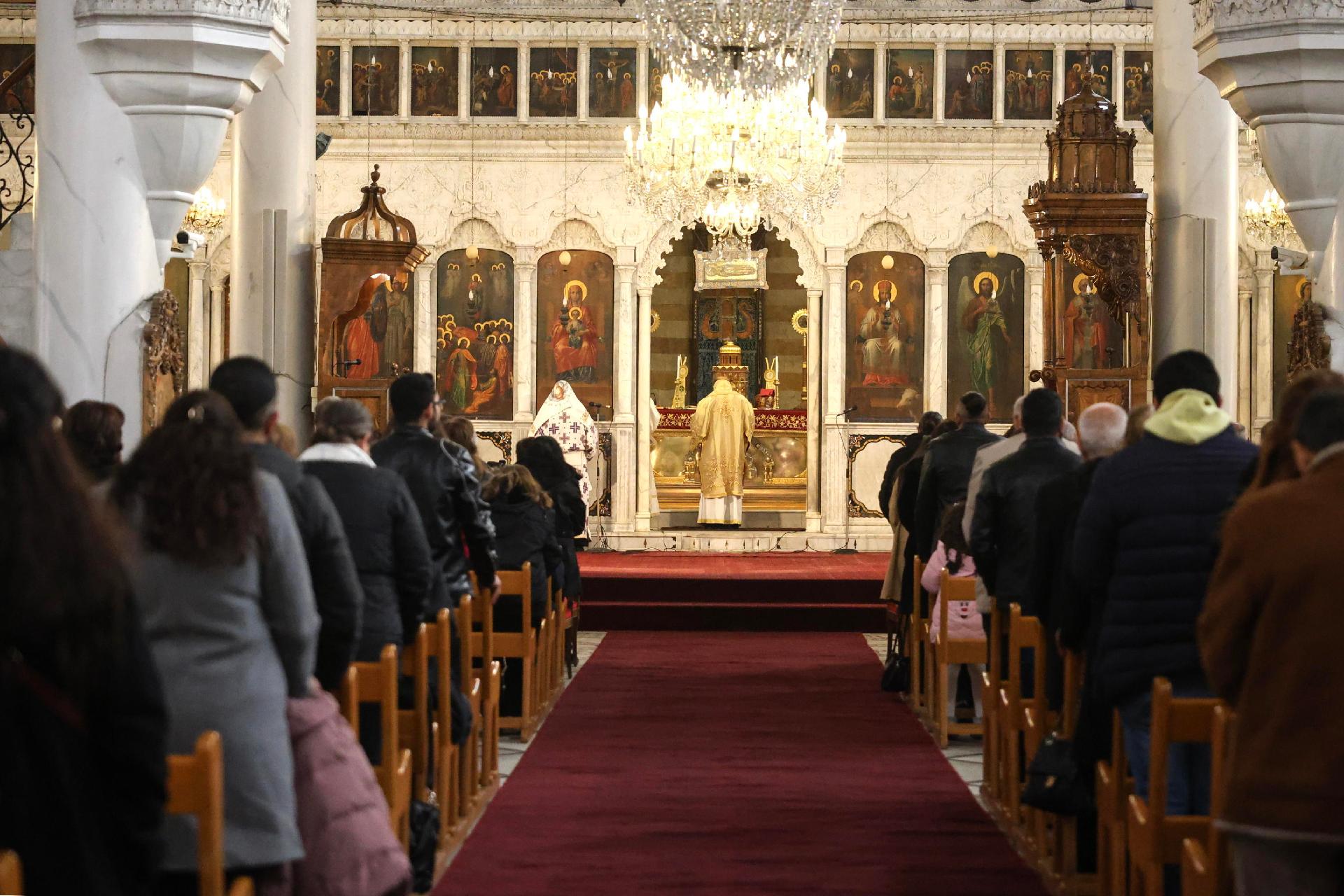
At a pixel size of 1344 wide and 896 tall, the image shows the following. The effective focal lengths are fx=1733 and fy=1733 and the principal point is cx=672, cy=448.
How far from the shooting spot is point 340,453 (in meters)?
5.09

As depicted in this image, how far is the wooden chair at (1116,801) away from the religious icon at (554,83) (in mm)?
14053

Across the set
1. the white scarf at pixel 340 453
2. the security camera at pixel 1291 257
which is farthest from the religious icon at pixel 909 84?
the white scarf at pixel 340 453

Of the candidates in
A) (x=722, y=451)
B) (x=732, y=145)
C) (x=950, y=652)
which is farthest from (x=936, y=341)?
(x=950, y=652)

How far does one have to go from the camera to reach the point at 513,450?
18250mm

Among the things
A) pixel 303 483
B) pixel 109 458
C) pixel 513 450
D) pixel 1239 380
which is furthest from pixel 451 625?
pixel 1239 380

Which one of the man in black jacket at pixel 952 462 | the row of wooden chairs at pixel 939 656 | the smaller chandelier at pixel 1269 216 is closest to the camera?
the row of wooden chairs at pixel 939 656

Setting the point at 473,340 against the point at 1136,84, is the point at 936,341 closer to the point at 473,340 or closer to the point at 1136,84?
the point at 1136,84

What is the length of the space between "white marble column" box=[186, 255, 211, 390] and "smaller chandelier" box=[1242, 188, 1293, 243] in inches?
411

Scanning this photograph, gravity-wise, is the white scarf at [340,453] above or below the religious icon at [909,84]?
below

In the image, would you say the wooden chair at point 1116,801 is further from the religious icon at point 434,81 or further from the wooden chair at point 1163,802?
the religious icon at point 434,81

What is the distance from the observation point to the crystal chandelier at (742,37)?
12.3 m

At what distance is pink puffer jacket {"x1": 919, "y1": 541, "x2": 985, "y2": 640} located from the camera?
321 inches

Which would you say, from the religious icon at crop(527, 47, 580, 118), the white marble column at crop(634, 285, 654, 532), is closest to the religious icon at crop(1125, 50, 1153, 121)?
the white marble column at crop(634, 285, 654, 532)

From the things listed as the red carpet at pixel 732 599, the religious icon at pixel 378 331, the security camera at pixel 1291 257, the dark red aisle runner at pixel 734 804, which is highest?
the security camera at pixel 1291 257
